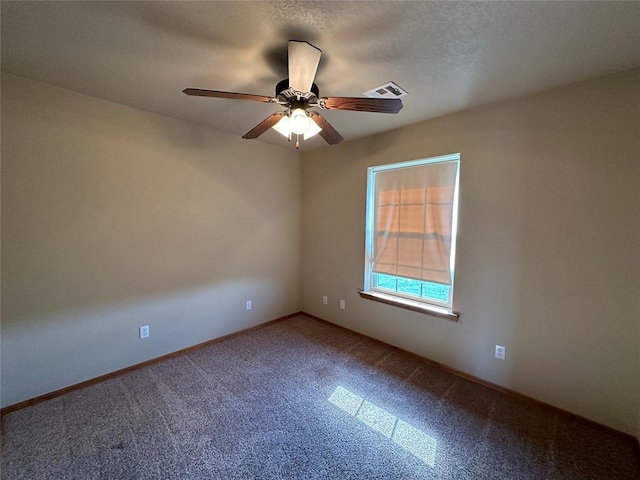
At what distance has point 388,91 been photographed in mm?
1965

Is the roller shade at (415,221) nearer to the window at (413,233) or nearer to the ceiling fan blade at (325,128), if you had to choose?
the window at (413,233)

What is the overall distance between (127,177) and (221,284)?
1.43 meters

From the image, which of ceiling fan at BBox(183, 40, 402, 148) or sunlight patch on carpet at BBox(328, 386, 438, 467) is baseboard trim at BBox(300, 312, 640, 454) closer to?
sunlight patch on carpet at BBox(328, 386, 438, 467)

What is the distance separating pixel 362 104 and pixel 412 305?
79.9 inches

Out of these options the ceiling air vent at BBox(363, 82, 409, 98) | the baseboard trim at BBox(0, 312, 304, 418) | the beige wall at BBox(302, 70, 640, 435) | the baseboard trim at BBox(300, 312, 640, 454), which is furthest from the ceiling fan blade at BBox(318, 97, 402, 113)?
the baseboard trim at BBox(0, 312, 304, 418)

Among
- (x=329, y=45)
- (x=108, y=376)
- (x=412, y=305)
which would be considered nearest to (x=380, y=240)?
(x=412, y=305)

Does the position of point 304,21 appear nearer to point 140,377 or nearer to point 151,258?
point 151,258

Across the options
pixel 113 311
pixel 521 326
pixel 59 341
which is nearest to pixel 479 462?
pixel 521 326

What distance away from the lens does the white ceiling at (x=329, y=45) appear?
1.22 m

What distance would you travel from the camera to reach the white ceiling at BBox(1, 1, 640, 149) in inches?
48.2

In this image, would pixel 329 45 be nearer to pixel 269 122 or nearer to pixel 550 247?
pixel 269 122

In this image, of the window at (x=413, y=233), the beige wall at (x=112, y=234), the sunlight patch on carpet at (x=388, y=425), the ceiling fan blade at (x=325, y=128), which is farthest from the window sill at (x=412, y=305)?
the ceiling fan blade at (x=325, y=128)

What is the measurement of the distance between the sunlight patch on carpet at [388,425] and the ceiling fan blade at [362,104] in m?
2.08

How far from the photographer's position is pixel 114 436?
5.35 ft
